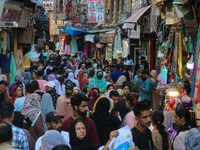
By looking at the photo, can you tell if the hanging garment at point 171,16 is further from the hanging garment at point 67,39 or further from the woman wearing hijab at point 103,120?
the hanging garment at point 67,39

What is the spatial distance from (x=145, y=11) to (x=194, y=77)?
10.5m

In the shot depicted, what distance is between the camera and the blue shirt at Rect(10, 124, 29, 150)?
509 cm

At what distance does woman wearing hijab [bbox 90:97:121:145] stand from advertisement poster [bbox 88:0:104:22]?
2100cm

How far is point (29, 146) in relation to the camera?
561cm

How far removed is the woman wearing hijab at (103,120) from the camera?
6.45m

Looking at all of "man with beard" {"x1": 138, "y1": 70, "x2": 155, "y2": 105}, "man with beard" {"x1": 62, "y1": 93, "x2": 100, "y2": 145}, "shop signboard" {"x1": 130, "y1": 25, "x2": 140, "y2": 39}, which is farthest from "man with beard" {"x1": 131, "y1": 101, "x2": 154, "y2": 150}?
"shop signboard" {"x1": 130, "y1": 25, "x2": 140, "y2": 39}

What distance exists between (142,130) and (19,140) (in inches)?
55.8

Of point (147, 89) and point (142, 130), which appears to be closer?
point (142, 130)

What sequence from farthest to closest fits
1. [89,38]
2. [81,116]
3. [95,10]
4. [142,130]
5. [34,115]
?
[89,38] → [95,10] → [34,115] → [81,116] → [142,130]

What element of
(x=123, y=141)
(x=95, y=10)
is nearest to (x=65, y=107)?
(x=123, y=141)

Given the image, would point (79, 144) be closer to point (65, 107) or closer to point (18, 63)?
point (65, 107)

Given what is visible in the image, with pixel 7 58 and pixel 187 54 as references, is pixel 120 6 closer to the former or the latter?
pixel 7 58

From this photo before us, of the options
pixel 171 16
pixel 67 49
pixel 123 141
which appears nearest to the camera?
pixel 123 141

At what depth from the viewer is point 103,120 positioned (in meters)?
6.51
